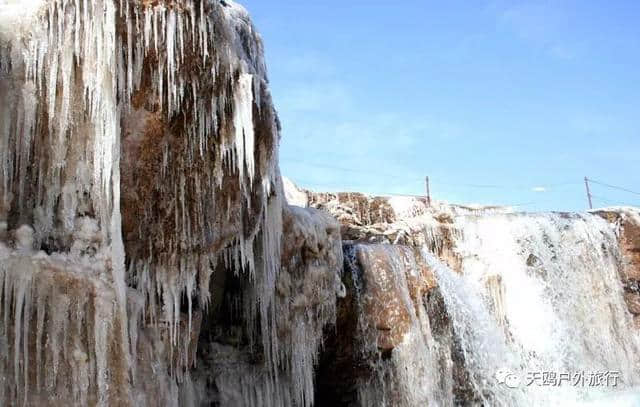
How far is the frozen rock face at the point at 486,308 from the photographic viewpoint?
830 centimetres

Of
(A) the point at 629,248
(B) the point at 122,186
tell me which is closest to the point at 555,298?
(A) the point at 629,248

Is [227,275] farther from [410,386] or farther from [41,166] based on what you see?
[41,166]

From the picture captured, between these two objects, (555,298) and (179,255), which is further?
(555,298)

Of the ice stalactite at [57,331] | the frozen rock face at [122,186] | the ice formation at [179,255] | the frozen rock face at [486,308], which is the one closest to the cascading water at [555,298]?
the frozen rock face at [486,308]

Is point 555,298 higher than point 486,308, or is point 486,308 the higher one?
point 555,298

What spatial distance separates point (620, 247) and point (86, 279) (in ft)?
38.3

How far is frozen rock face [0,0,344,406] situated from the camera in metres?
4.39

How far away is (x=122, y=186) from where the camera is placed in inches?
215

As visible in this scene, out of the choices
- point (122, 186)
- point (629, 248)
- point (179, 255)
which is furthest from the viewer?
point (629, 248)

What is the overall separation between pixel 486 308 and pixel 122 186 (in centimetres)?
766

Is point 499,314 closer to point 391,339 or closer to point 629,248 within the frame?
point 629,248

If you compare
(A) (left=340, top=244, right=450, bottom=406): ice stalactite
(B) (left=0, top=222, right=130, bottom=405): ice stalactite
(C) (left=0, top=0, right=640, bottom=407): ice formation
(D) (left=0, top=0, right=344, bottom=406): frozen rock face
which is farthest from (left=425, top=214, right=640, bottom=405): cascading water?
(B) (left=0, top=222, right=130, bottom=405): ice stalactite

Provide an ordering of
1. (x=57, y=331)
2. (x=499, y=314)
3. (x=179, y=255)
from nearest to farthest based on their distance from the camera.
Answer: (x=57, y=331) → (x=179, y=255) → (x=499, y=314)

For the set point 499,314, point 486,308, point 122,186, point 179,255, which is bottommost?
point 499,314
